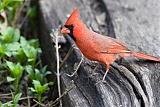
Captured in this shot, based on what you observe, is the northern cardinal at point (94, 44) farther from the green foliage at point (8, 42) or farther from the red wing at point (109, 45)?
the green foliage at point (8, 42)

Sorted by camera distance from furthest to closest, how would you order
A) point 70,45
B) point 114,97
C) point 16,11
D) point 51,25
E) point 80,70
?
point 16,11 → point 51,25 → point 70,45 → point 80,70 → point 114,97

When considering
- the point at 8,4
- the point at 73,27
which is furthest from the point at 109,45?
the point at 8,4

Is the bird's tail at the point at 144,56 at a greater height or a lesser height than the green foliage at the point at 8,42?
lesser

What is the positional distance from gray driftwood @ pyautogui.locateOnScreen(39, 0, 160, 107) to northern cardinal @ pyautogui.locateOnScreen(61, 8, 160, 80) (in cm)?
8

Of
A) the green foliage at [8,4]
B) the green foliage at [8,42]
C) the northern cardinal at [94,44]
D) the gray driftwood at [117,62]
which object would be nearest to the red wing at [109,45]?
the northern cardinal at [94,44]

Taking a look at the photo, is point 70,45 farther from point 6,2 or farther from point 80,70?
point 6,2

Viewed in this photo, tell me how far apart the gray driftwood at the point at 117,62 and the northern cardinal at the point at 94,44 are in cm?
8

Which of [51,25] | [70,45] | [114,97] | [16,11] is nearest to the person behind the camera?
[114,97]

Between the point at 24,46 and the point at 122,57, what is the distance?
0.97 metres

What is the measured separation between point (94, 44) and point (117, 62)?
261mm

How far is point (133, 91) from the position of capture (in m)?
2.97

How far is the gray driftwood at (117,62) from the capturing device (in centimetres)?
294

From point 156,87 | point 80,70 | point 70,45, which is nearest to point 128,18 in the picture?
point 70,45

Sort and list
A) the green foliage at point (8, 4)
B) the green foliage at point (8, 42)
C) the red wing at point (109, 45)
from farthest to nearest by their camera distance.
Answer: the green foliage at point (8, 4)
the green foliage at point (8, 42)
the red wing at point (109, 45)
